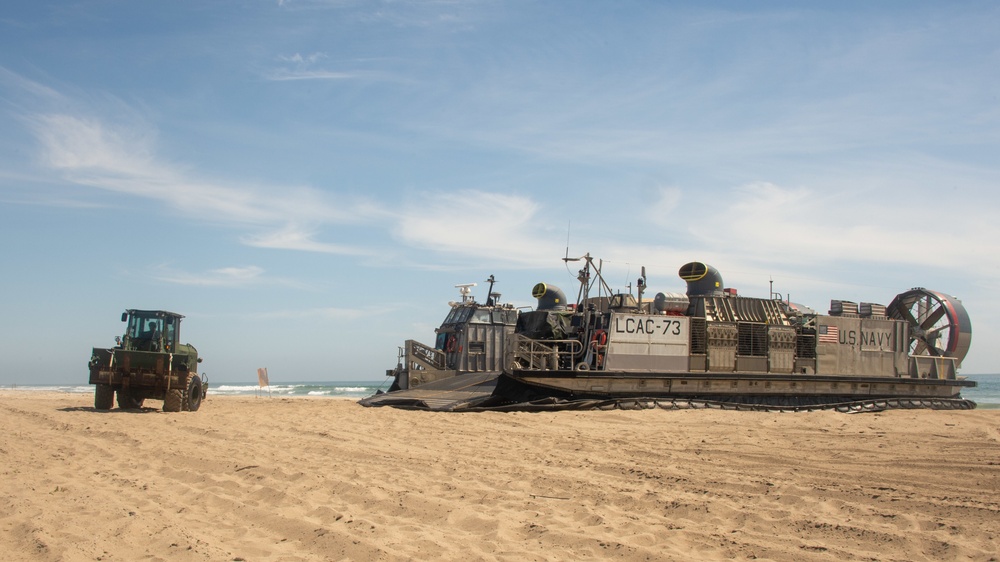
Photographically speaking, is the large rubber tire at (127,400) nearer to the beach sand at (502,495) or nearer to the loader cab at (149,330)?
the loader cab at (149,330)

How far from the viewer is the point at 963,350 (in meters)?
22.5

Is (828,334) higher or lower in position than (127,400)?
higher

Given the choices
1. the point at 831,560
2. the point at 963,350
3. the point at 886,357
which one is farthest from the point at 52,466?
the point at 963,350

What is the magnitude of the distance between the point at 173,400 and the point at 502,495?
11.7m

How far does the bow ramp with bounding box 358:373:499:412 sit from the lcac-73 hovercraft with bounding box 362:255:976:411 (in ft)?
0.14

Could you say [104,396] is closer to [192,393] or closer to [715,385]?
[192,393]

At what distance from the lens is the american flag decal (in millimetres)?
19281

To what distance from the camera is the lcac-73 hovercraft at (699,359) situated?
16.4 meters

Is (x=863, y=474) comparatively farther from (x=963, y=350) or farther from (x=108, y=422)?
(x=963, y=350)

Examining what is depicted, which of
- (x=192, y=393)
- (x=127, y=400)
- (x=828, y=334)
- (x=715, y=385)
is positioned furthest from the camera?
(x=828, y=334)

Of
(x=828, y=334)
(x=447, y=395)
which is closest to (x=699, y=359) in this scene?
(x=828, y=334)

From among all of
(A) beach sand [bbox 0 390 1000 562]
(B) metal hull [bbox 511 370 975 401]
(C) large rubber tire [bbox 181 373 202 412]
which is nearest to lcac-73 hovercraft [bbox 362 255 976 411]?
(B) metal hull [bbox 511 370 975 401]

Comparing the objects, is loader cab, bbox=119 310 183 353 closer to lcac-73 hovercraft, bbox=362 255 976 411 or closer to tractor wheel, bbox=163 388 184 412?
tractor wheel, bbox=163 388 184 412

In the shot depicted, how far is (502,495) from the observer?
661 centimetres
